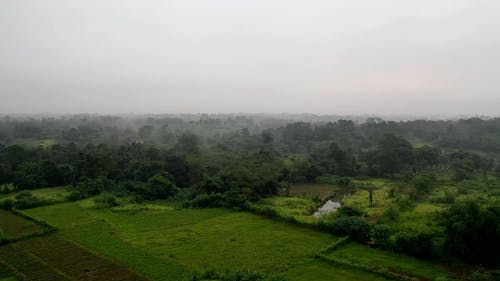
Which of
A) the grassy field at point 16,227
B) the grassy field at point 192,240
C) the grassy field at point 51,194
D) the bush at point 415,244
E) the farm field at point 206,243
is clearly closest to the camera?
the farm field at point 206,243

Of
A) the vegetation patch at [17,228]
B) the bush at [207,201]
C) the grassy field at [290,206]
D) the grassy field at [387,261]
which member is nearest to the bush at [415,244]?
the grassy field at [387,261]

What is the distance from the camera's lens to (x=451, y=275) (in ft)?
61.4

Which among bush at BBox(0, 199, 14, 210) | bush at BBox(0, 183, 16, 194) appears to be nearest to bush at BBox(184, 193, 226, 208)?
bush at BBox(0, 199, 14, 210)

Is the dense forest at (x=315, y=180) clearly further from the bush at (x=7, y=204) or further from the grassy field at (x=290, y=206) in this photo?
the grassy field at (x=290, y=206)

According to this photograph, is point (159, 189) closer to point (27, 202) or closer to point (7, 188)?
point (27, 202)

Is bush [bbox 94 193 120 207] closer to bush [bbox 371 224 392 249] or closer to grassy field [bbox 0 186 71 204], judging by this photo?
grassy field [bbox 0 186 71 204]

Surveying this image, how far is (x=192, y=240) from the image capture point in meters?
24.5

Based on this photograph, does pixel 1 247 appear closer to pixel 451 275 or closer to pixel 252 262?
pixel 252 262

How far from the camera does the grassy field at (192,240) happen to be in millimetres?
20078

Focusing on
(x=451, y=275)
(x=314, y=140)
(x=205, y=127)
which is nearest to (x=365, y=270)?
(x=451, y=275)

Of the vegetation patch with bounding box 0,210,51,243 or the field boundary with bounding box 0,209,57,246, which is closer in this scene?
the field boundary with bounding box 0,209,57,246

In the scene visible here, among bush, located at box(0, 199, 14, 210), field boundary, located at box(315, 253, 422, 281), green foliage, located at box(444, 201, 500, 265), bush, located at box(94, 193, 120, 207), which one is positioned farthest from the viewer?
bush, located at box(94, 193, 120, 207)

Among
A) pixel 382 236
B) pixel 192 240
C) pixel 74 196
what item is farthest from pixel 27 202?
pixel 382 236

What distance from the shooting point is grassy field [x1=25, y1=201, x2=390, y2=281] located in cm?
2008
